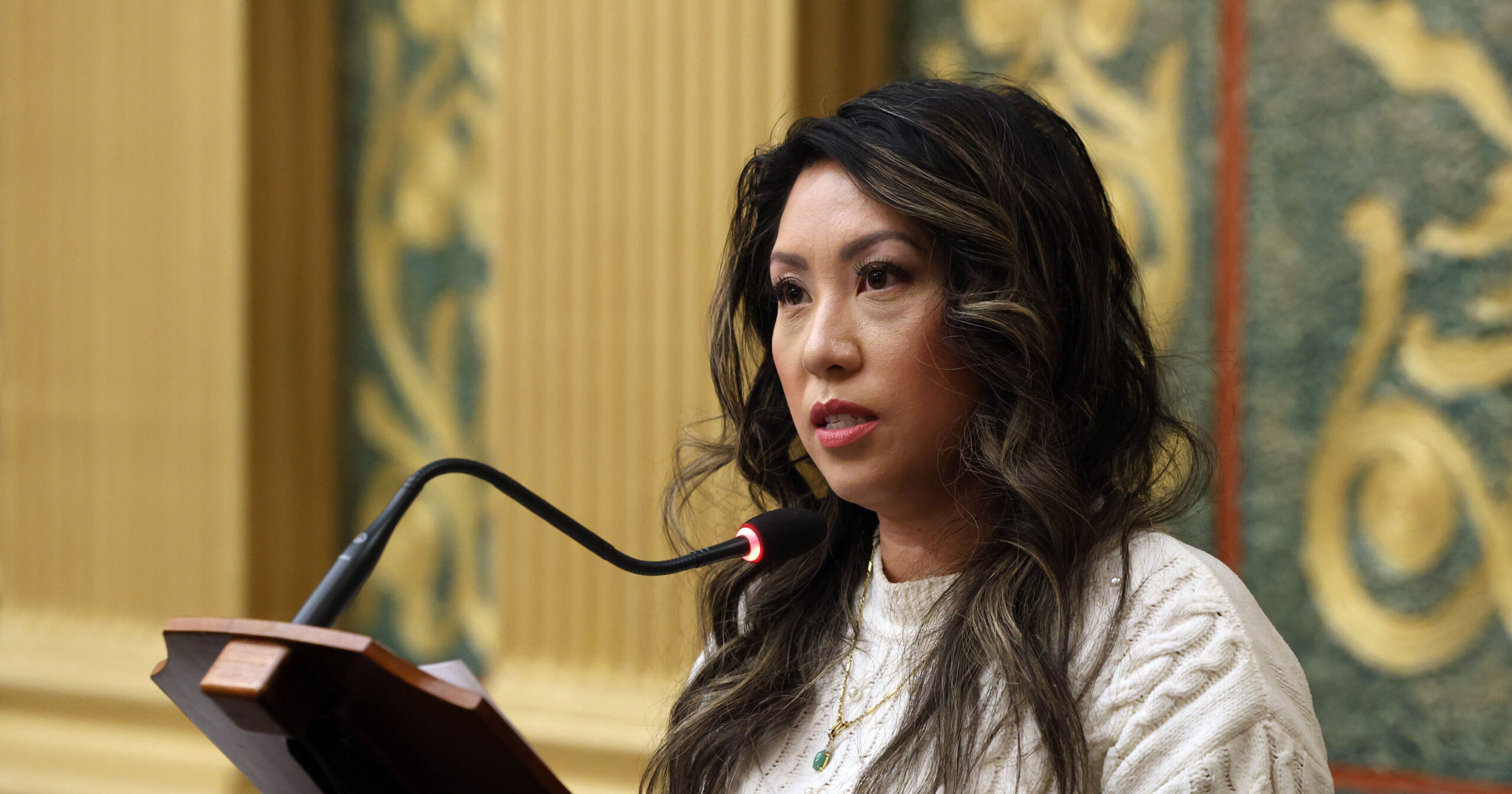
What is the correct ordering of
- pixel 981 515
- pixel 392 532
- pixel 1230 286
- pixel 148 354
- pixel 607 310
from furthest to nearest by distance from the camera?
pixel 148 354 < pixel 607 310 < pixel 1230 286 < pixel 981 515 < pixel 392 532

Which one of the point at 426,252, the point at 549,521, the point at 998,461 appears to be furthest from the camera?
the point at 426,252

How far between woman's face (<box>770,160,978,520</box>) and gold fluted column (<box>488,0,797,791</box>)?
1146mm

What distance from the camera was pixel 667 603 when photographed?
270 cm

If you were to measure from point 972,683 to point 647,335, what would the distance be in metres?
1.51

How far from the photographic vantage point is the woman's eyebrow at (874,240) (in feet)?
4.82

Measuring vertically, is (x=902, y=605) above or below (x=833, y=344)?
below

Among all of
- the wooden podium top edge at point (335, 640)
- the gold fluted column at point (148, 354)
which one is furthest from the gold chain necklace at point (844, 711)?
the gold fluted column at point (148, 354)

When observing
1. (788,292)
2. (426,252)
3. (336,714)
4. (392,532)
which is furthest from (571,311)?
(336,714)

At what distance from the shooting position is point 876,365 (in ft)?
4.81

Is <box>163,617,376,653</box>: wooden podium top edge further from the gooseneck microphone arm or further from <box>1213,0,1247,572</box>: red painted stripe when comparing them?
<box>1213,0,1247,572</box>: red painted stripe

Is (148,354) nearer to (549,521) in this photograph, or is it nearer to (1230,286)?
(549,521)

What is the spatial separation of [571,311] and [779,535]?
157 centimetres

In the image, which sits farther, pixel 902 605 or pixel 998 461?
pixel 902 605

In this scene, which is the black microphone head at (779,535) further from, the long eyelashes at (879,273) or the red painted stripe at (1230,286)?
the red painted stripe at (1230,286)
